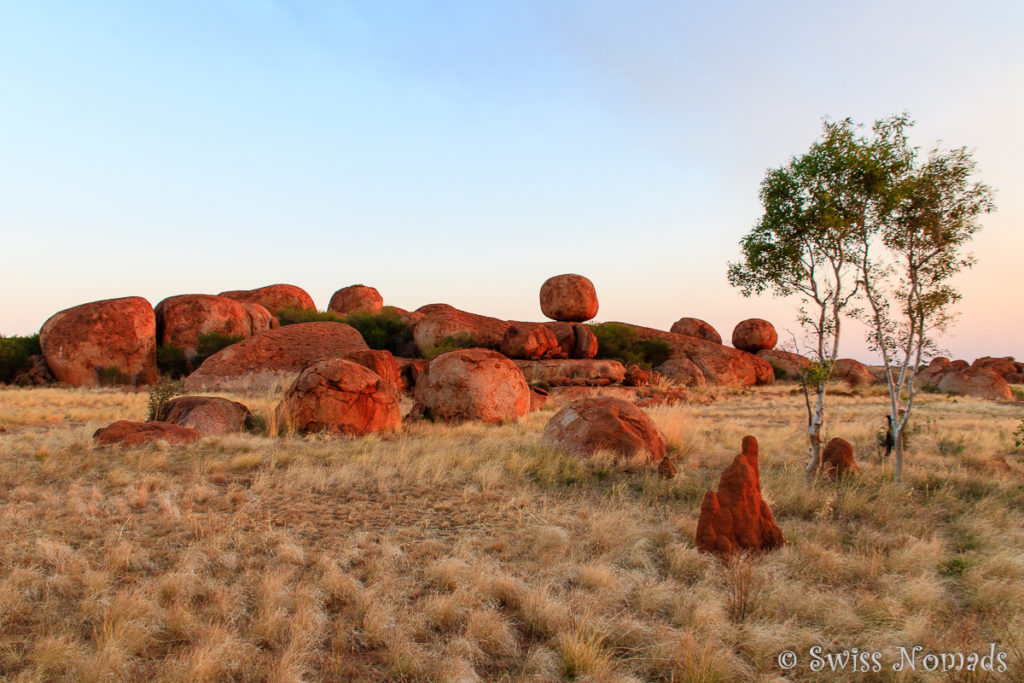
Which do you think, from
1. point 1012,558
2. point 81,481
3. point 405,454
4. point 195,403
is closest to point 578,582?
point 1012,558

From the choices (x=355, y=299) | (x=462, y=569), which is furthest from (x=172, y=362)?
(x=462, y=569)

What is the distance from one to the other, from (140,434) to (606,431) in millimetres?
6355

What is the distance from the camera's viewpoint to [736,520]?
546cm

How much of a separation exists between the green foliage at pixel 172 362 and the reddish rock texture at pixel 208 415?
1297 centimetres

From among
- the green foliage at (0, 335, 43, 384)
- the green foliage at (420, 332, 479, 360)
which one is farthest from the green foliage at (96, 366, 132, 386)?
the green foliage at (420, 332, 479, 360)

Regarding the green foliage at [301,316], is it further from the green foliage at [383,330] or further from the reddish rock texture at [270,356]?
the reddish rock texture at [270,356]

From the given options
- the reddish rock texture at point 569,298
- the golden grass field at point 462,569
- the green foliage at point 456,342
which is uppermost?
the reddish rock texture at point 569,298

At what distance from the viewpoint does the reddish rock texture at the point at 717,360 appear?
29.5 metres

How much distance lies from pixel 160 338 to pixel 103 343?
222 cm

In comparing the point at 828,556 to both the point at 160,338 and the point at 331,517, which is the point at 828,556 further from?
the point at 160,338

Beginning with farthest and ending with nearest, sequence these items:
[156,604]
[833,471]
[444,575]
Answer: [833,471] → [444,575] → [156,604]

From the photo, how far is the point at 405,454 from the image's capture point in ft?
28.1

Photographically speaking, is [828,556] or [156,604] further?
[828,556]

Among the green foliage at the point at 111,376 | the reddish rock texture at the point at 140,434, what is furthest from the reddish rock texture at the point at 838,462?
the green foliage at the point at 111,376
